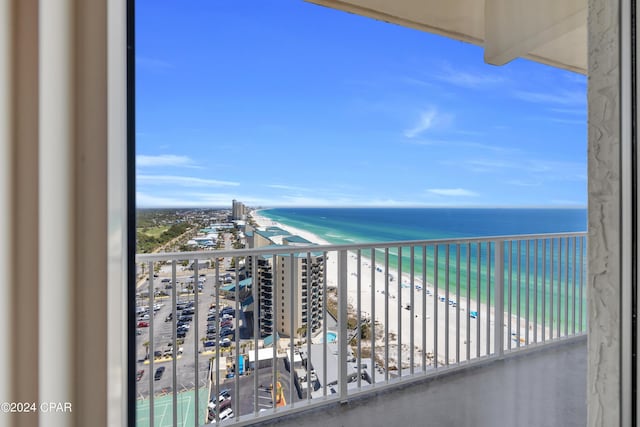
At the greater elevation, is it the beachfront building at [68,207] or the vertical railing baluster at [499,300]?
the beachfront building at [68,207]

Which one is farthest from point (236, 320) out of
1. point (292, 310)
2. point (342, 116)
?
point (342, 116)

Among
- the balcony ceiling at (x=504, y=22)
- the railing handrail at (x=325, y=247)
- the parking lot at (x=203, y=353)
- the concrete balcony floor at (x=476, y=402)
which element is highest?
the balcony ceiling at (x=504, y=22)

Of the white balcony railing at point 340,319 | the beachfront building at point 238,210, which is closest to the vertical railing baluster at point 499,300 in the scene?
the white balcony railing at point 340,319

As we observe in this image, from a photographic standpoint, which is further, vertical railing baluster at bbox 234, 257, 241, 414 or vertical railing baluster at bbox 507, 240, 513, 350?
vertical railing baluster at bbox 507, 240, 513, 350

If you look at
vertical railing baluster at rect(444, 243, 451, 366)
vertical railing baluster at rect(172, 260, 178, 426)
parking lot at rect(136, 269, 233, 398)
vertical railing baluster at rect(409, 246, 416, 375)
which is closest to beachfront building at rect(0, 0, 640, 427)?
parking lot at rect(136, 269, 233, 398)

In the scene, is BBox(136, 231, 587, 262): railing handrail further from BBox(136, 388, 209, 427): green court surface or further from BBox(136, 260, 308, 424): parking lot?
BBox(136, 388, 209, 427): green court surface

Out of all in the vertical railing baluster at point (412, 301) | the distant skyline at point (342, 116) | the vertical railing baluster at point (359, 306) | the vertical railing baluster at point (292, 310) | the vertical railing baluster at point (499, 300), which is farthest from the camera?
the vertical railing baluster at point (499, 300)

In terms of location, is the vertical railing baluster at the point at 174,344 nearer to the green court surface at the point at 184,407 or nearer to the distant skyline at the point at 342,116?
the green court surface at the point at 184,407

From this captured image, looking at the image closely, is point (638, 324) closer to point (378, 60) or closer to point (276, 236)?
point (276, 236)
